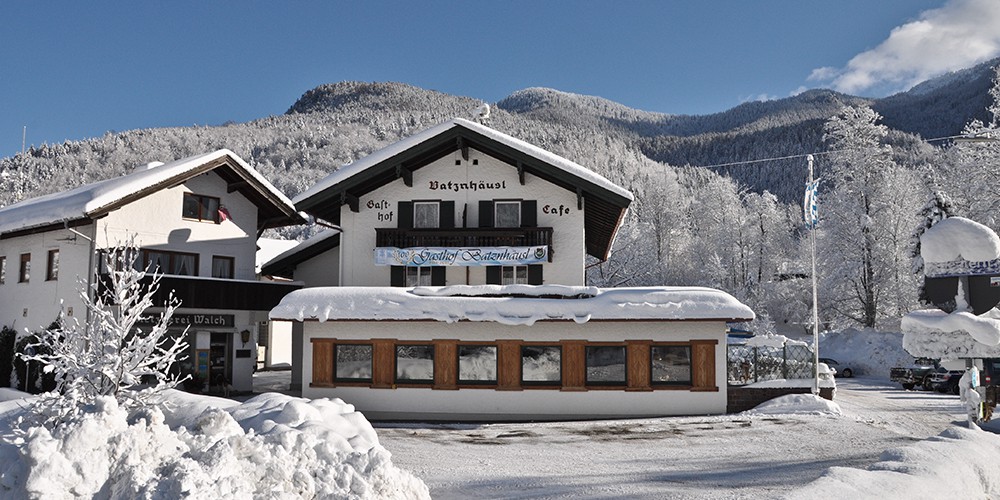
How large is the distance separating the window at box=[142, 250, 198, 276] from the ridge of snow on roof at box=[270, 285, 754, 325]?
687 cm

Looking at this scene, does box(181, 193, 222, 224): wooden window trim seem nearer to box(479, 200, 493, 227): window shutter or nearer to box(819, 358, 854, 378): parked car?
box(479, 200, 493, 227): window shutter

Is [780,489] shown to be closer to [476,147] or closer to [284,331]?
[476,147]

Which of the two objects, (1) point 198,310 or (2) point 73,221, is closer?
(2) point 73,221

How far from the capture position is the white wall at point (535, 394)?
2130 centimetres

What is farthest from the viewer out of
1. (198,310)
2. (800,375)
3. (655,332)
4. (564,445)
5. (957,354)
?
(198,310)

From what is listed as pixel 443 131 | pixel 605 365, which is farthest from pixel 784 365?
pixel 443 131

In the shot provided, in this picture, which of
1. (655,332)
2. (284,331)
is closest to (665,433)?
(655,332)

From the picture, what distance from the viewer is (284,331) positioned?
1815 inches

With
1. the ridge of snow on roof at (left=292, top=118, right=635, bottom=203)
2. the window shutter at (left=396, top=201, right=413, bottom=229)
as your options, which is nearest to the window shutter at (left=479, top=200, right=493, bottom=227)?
the ridge of snow on roof at (left=292, top=118, right=635, bottom=203)

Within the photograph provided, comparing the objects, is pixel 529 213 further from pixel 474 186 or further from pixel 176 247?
pixel 176 247

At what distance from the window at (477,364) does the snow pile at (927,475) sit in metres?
12.6

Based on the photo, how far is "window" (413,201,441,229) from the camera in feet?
85.7

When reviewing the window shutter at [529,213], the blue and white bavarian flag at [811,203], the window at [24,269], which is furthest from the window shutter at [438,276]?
the window at [24,269]

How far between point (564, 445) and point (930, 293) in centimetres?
745
